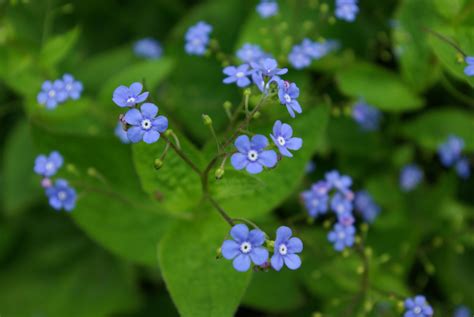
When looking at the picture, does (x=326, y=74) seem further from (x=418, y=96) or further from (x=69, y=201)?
(x=69, y=201)

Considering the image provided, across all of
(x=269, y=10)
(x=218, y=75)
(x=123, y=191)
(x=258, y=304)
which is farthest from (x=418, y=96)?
(x=123, y=191)

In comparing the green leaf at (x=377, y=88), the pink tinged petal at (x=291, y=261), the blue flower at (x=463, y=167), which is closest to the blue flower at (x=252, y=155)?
the pink tinged petal at (x=291, y=261)

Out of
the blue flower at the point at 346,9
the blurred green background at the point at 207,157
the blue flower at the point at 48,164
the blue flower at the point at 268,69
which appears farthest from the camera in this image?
the blue flower at the point at 346,9

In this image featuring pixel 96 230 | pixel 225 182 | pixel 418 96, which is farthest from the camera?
pixel 418 96

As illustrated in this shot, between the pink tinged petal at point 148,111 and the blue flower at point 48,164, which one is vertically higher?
the pink tinged petal at point 148,111

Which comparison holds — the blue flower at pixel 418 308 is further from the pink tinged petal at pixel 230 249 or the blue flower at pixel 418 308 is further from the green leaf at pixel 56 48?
the green leaf at pixel 56 48

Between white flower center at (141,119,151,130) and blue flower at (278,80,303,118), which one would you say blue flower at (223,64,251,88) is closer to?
blue flower at (278,80,303,118)

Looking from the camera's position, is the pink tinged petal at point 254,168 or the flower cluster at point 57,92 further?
the flower cluster at point 57,92
